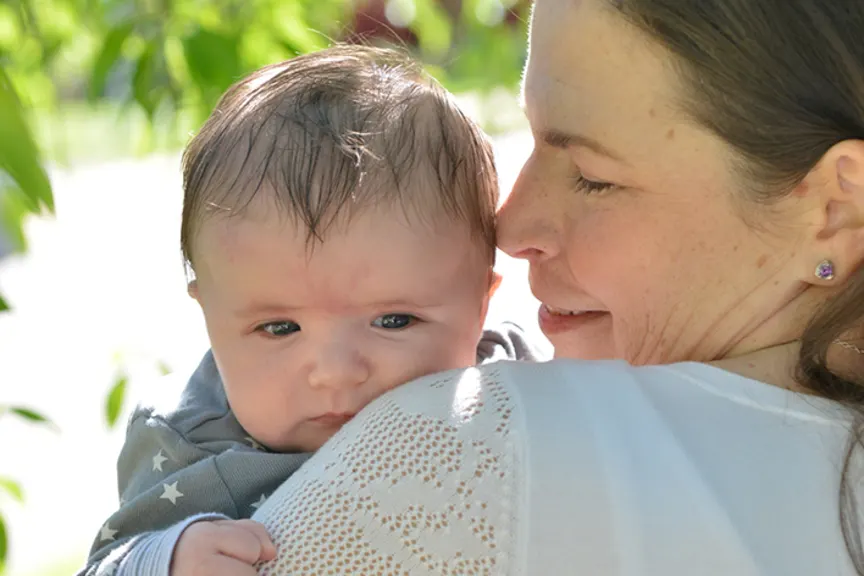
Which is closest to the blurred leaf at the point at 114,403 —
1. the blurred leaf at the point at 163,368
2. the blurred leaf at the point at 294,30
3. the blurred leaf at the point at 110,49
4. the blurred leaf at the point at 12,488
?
the blurred leaf at the point at 163,368

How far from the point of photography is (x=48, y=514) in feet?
17.9

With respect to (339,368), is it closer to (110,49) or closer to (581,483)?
(581,483)

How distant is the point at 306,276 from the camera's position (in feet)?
5.63

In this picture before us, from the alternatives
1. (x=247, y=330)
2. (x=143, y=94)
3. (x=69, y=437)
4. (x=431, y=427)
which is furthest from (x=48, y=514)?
(x=431, y=427)

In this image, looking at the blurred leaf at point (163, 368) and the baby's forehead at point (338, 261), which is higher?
the baby's forehead at point (338, 261)

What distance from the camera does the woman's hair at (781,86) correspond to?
1509 mm

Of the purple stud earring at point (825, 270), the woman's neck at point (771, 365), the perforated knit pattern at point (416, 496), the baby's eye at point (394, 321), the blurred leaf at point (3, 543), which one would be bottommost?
the blurred leaf at point (3, 543)

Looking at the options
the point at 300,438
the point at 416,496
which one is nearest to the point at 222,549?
the point at 416,496

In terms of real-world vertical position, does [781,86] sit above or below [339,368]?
above

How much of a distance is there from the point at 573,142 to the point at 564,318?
33 centimetres

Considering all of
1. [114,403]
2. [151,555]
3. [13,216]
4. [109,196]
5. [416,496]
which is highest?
[13,216]

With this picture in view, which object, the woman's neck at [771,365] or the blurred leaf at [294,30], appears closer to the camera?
the woman's neck at [771,365]

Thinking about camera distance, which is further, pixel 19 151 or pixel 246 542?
pixel 246 542

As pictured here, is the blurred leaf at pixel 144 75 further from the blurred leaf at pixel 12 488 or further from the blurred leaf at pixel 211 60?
the blurred leaf at pixel 12 488
